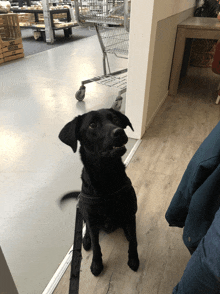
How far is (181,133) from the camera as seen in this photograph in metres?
2.11

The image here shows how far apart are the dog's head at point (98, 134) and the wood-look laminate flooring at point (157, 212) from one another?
0.54 m

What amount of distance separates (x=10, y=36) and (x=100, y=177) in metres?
4.61

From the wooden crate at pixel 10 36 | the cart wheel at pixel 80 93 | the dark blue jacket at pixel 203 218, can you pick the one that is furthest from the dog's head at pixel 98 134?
the wooden crate at pixel 10 36

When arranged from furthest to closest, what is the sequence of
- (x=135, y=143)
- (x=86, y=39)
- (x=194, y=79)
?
1. (x=86, y=39)
2. (x=194, y=79)
3. (x=135, y=143)

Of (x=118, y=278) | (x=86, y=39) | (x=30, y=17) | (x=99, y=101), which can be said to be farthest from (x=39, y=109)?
(x=30, y=17)

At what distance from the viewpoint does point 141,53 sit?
1665mm

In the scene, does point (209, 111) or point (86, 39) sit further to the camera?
point (86, 39)

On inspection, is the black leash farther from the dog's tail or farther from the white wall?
the white wall

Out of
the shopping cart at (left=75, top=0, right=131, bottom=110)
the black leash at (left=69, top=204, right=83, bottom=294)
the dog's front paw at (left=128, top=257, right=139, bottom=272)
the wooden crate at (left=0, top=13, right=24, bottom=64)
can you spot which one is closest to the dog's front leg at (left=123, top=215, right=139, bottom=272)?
the dog's front paw at (left=128, top=257, right=139, bottom=272)

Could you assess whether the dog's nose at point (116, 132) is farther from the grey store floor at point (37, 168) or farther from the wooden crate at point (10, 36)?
the wooden crate at point (10, 36)

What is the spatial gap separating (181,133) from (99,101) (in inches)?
43.5

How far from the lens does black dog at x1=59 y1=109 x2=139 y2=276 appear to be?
90 centimetres

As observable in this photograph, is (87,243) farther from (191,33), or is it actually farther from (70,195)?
(191,33)

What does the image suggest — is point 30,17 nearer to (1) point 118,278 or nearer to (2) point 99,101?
(2) point 99,101
